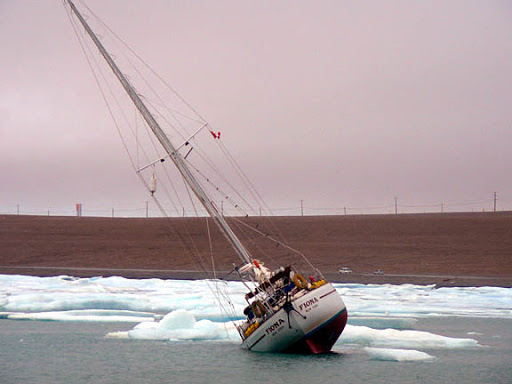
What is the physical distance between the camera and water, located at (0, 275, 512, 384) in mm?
26078

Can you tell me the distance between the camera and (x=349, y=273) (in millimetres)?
53125

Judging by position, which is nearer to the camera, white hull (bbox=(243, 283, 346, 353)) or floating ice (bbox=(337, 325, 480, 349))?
white hull (bbox=(243, 283, 346, 353))

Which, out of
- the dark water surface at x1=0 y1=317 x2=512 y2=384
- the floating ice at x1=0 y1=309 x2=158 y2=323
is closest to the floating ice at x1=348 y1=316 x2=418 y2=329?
the dark water surface at x1=0 y1=317 x2=512 y2=384

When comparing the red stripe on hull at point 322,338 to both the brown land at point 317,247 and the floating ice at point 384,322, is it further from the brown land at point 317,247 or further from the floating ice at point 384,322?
the brown land at point 317,247

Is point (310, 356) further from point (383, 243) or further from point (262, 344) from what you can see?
point (383, 243)

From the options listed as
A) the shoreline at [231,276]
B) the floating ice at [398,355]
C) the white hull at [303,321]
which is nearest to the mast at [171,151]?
the white hull at [303,321]

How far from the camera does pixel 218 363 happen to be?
27.7 m

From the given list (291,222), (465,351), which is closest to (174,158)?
(465,351)

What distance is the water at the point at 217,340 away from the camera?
85.6 ft

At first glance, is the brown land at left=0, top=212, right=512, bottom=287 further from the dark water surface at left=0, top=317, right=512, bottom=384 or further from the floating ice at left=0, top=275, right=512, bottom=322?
the dark water surface at left=0, top=317, right=512, bottom=384

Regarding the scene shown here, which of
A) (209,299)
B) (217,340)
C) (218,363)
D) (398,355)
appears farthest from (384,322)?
(209,299)

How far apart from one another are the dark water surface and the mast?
3931 mm

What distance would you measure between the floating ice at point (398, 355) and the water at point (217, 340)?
0.11ft

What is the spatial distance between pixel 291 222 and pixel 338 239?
13742 millimetres
